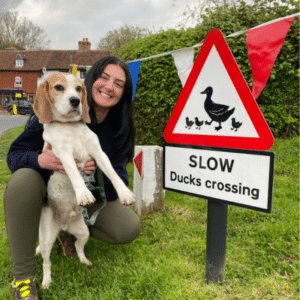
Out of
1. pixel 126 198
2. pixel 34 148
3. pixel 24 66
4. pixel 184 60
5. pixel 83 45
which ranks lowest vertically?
pixel 126 198

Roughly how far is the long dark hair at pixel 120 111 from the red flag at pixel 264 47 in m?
0.98

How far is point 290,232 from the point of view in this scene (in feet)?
8.24

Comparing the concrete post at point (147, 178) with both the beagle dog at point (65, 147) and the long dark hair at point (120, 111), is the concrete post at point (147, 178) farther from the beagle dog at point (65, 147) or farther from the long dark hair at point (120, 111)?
the beagle dog at point (65, 147)

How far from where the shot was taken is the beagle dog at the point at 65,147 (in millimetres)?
1539

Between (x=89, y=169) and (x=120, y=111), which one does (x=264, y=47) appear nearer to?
(x=120, y=111)

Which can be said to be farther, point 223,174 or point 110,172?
point 110,172

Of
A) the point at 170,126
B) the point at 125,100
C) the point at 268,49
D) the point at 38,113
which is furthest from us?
the point at 125,100

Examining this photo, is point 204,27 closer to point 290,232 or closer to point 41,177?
point 290,232

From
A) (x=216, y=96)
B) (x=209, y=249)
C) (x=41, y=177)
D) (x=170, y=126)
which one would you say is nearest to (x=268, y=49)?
(x=216, y=96)

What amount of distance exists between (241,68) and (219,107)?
2.82m

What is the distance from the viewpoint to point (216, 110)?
1.50 meters

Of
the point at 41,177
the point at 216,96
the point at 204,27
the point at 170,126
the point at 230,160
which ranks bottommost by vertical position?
the point at 41,177

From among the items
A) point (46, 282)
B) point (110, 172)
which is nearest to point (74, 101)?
point (110, 172)

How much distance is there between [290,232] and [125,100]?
6.31 feet
